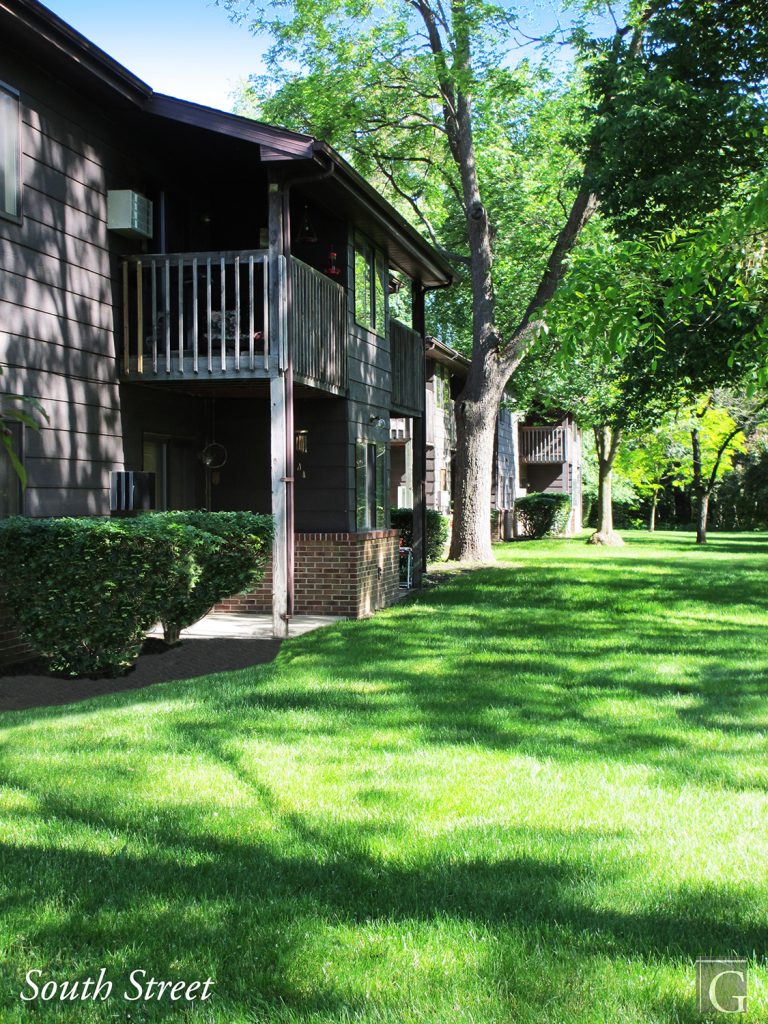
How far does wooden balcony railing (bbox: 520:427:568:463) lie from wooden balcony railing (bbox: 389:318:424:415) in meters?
24.4

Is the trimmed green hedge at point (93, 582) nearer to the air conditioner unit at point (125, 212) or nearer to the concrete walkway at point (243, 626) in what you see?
the concrete walkway at point (243, 626)

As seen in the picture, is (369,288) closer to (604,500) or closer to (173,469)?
(173,469)

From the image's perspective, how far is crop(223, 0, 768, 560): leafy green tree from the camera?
14453 millimetres

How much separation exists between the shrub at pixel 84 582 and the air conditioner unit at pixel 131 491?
101 inches

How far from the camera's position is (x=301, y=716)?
23.9 ft

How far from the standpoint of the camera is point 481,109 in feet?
78.4

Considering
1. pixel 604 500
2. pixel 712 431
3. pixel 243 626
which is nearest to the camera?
pixel 243 626

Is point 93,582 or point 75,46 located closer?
point 93,582

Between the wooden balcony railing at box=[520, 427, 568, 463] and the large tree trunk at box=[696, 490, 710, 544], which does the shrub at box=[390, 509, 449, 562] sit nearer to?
the large tree trunk at box=[696, 490, 710, 544]

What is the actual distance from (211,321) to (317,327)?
164cm

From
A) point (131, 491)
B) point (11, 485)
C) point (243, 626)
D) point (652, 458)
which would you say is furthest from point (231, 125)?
point (652, 458)

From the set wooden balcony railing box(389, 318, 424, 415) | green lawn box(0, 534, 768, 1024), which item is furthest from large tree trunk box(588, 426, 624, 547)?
green lawn box(0, 534, 768, 1024)

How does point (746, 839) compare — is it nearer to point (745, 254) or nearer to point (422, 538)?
point (745, 254)

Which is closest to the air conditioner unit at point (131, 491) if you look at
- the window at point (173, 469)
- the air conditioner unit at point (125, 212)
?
the window at point (173, 469)
